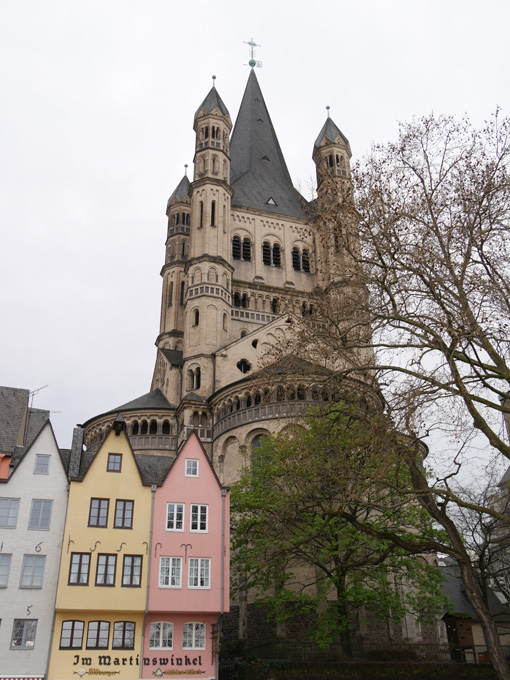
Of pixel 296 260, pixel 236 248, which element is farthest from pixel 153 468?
pixel 296 260

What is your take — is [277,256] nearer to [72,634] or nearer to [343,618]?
[343,618]

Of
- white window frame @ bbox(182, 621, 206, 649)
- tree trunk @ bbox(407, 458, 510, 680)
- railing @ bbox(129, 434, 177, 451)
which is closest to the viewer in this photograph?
tree trunk @ bbox(407, 458, 510, 680)

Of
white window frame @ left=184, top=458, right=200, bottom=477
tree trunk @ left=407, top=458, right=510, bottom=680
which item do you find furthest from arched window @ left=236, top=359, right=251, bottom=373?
tree trunk @ left=407, top=458, right=510, bottom=680

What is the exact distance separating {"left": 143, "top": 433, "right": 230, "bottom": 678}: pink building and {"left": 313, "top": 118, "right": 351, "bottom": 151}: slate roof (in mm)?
38325

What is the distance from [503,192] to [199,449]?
16252 mm

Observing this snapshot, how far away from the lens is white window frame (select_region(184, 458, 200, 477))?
87.0ft

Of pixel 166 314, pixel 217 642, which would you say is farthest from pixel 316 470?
pixel 166 314

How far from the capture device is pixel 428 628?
115 ft

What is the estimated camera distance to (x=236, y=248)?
169 feet

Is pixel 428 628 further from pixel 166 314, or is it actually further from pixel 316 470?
pixel 166 314

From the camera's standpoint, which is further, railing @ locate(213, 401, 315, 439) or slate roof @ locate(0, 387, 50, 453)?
railing @ locate(213, 401, 315, 439)

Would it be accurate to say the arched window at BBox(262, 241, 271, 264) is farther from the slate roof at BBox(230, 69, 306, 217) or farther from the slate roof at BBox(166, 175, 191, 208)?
the slate roof at BBox(166, 175, 191, 208)

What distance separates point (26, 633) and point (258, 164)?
4812 centimetres

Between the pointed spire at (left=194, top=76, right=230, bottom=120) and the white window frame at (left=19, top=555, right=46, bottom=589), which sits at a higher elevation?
the pointed spire at (left=194, top=76, right=230, bottom=120)
